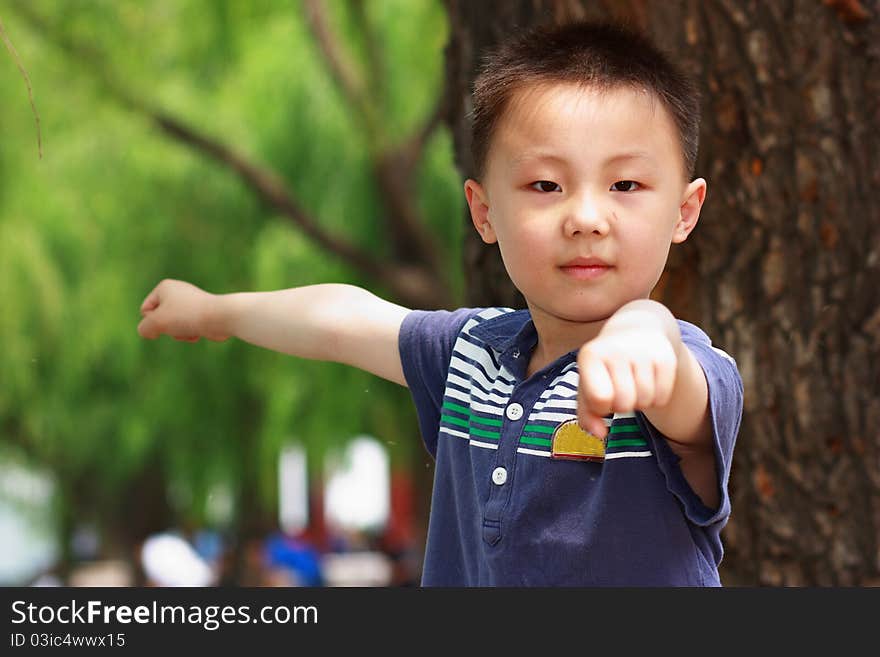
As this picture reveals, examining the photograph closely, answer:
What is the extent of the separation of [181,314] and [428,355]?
371 mm

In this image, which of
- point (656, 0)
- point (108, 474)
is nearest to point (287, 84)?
point (108, 474)

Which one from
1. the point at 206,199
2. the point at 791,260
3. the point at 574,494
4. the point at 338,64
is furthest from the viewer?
the point at 206,199

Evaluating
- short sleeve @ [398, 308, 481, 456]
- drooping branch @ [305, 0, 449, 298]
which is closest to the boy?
short sleeve @ [398, 308, 481, 456]

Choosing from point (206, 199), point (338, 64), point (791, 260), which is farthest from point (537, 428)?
point (206, 199)

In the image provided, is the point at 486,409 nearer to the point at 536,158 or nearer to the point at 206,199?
the point at 536,158

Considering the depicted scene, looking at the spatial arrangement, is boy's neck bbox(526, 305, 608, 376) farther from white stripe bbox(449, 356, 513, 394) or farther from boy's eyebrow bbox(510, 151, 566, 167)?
boy's eyebrow bbox(510, 151, 566, 167)

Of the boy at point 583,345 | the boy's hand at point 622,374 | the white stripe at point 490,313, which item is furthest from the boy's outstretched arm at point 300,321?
the boy's hand at point 622,374

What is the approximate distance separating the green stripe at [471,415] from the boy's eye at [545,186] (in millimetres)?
261

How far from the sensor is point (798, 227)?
2.07 meters

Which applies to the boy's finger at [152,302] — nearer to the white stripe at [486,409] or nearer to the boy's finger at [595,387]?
the white stripe at [486,409]

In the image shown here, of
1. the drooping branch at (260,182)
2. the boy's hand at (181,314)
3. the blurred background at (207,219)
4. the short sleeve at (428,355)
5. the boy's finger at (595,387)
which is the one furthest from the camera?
the blurred background at (207,219)

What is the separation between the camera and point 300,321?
161 centimetres

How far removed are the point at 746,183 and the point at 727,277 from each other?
6.5 inches

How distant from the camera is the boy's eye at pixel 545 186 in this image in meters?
1.28
